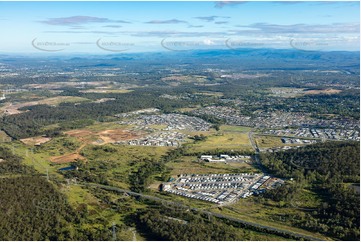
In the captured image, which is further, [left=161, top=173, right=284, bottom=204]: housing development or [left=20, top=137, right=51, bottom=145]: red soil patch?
[left=20, top=137, right=51, bottom=145]: red soil patch

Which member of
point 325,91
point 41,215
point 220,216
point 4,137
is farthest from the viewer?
point 325,91

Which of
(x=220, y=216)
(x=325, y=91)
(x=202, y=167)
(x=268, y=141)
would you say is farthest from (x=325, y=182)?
(x=325, y=91)

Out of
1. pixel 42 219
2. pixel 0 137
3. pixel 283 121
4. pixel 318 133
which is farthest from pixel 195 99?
pixel 42 219

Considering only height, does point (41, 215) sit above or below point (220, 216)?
above

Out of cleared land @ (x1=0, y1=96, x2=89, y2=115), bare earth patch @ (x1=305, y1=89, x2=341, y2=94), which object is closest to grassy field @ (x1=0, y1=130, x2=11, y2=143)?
cleared land @ (x1=0, y1=96, x2=89, y2=115)

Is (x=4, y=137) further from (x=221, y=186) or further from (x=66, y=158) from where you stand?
(x=221, y=186)

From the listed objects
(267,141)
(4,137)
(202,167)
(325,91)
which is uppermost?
(325,91)

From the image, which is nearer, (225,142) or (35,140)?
(225,142)

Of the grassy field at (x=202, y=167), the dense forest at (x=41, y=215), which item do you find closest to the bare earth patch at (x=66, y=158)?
the dense forest at (x=41, y=215)

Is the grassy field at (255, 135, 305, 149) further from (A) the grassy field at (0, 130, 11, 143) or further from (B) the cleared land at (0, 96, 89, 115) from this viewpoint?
(B) the cleared land at (0, 96, 89, 115)

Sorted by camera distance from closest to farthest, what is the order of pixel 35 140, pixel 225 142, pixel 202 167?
pixel 202 167 → pixel 225 142 → pixel 35 140
